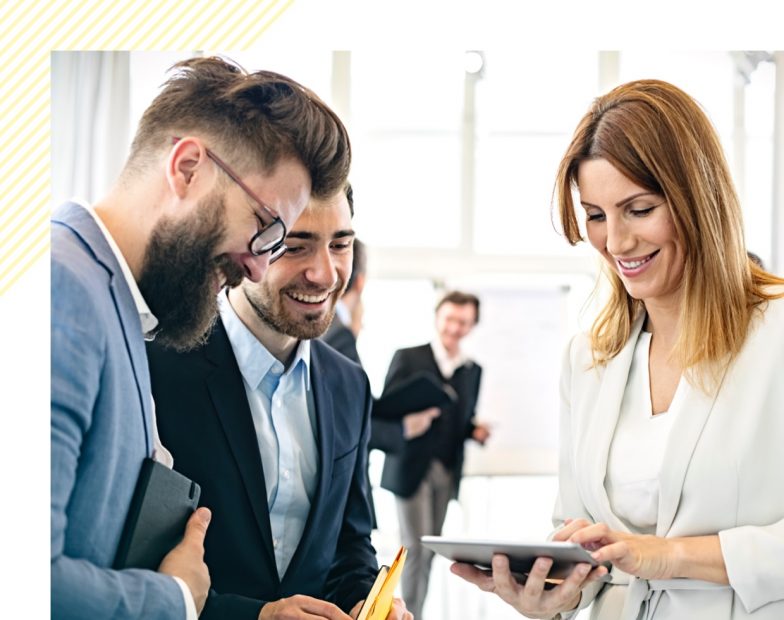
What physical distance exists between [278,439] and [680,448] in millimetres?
922

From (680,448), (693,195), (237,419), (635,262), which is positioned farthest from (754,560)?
(237,419)

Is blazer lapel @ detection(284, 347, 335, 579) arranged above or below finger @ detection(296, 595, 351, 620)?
above

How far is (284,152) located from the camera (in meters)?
2.16

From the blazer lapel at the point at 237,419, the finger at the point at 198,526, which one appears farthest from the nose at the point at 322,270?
the finger at the point at 198,526

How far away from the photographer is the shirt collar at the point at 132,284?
78.8 inches

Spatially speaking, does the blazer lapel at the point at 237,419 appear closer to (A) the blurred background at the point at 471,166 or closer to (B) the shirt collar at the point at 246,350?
(B) the shirt collar at the point at 246,350

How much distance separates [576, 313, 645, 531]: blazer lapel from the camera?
7.39ft

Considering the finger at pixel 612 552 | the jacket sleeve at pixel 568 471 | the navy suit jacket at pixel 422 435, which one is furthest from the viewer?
the navy suit jacket at pixel 422 435

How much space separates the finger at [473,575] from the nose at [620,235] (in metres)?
0.80

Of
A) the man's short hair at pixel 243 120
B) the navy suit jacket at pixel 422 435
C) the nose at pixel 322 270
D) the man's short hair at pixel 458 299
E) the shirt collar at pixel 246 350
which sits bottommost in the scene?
the navy suit jacket at pixel 422 435

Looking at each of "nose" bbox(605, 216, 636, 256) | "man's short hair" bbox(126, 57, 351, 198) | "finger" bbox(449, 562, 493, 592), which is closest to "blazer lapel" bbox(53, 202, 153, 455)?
"man's short hair" bbox(126, 57, 351, 198)

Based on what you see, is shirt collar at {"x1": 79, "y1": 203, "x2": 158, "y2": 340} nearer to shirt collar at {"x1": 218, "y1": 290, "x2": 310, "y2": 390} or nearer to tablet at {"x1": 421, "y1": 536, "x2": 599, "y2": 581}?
shirt collar at {"x1": 218, "y1": 290, "x2": 310, "y2": 390}

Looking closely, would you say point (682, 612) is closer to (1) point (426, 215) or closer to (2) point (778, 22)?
(1) point (426, 215)

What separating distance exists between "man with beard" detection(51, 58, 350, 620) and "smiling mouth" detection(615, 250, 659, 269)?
69cm
